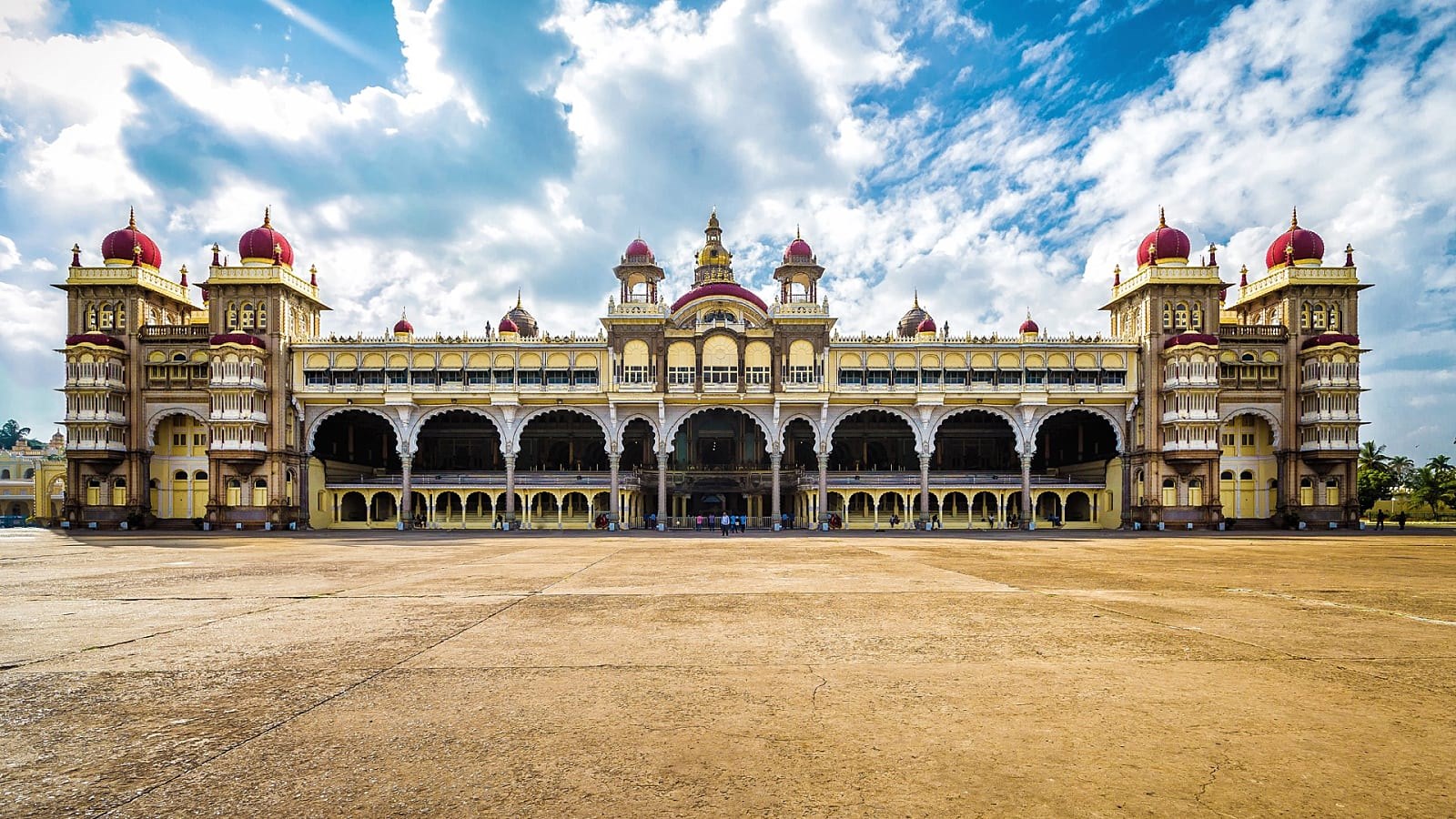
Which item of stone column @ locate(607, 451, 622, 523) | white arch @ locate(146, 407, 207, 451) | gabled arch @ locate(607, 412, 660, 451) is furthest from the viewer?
white arch @ locate(146, 407, 207, 451)

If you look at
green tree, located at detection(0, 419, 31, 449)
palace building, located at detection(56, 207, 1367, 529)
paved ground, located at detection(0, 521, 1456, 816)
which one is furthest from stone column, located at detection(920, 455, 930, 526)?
green tree, located at detection(0, 419, 31, 449)

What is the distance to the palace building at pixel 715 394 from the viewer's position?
53125 mm

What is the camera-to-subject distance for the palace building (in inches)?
2092

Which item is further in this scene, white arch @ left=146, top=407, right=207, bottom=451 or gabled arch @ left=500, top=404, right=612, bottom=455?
white arch @ left=146, top=407, right=207, bottom=451

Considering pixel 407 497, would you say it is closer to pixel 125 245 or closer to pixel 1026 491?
pixel 125 245

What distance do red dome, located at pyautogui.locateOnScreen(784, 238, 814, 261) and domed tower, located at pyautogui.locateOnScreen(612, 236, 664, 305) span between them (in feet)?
30.4

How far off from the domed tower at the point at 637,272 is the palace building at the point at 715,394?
1.36 m

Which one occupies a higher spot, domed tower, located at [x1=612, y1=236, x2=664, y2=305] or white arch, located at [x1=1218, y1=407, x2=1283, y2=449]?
domed tower, located at [x1=612, y1=236, x2=664, y2=305]

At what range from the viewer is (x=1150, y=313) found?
55.7 metres

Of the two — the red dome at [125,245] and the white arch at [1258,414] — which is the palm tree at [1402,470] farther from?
the red dome at [125,245]

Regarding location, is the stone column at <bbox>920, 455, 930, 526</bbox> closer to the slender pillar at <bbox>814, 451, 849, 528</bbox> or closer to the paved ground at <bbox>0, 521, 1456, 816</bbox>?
the slender pillar at <bbox>814, 451, 849, 528</bbox>

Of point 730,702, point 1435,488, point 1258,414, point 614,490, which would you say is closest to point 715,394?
point 614,490

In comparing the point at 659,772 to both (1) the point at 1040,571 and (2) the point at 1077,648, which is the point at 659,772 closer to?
(2) the point at 1077,648

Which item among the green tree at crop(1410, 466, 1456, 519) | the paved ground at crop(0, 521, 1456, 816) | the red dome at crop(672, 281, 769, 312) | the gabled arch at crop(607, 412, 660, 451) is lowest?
the green tree at crop(1410, 466, 1456, 519)
